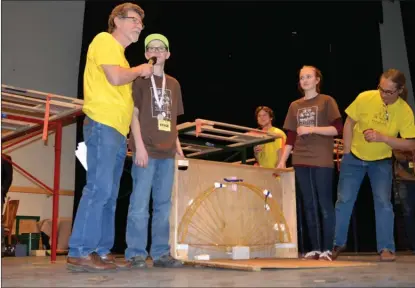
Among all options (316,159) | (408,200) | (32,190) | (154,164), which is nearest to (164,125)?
(154,164)

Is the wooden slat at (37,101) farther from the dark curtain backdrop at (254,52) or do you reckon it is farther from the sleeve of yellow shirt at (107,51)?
the dark curtain backdrop at (254,52)

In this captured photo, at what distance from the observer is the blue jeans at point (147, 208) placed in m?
2.47

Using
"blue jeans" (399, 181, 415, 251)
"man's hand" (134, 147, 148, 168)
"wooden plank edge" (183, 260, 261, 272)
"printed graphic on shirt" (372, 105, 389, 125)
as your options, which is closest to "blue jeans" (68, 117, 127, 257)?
"man's hand" (134, 147, 148, 168)

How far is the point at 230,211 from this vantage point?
3.11 metres

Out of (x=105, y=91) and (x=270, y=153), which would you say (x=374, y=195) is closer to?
(x=270, y=153)

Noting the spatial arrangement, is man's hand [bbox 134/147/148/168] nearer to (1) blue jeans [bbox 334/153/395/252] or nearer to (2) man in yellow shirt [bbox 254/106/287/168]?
(1) blue jeans [bbox 334/153/395/252]

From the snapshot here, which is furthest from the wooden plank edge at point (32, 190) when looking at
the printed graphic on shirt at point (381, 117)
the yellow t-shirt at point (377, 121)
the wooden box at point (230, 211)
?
the printed graphic on shirt at point (381, 117)

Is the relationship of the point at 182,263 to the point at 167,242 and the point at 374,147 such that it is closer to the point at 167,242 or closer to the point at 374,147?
the point at 167,242

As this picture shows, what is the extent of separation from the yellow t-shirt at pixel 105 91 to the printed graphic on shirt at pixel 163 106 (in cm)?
28

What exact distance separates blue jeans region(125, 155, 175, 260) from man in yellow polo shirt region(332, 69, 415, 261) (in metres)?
1.15

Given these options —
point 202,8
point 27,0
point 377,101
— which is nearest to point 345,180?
point 377,101

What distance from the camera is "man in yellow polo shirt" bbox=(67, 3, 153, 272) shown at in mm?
2125

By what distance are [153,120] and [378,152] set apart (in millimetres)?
1460

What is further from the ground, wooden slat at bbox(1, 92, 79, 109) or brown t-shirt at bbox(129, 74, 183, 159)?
wooden slat at bbox(1, 92, 79, 109)
